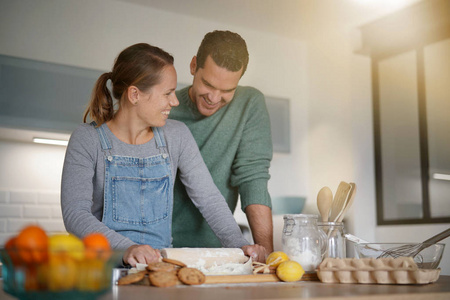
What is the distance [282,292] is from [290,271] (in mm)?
214

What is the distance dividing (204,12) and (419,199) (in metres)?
2.13

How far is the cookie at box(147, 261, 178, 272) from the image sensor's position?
3.02 feet

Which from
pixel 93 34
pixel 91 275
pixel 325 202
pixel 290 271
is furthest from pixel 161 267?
pixel 93 34

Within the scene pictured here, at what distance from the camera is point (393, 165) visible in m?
3.93

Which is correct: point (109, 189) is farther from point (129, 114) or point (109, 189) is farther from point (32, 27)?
point (32, 27)

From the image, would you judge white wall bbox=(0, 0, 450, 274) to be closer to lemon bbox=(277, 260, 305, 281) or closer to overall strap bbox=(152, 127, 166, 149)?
overall strap bbox=(152, 127, 166, 149)

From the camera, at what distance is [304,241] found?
3.67 feet

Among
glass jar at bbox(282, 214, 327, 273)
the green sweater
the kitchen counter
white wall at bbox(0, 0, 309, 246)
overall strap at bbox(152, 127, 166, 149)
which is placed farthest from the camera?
white wall at bbox(0, 0, 309, 246)

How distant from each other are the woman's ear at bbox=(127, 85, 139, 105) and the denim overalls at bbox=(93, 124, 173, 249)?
0.42ft

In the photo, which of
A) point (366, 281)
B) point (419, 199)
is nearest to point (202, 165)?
point (366, 281)

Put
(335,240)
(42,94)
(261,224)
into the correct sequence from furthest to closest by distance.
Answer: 1. (42,94)
2. (261,224)
3. (335,240)

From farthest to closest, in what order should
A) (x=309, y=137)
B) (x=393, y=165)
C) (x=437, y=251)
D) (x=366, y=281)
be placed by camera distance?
(x=309, y=137), (x=393, y=165), (x=437, y=251), (x=366, y=281)

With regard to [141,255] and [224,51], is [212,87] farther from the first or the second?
[141,255]

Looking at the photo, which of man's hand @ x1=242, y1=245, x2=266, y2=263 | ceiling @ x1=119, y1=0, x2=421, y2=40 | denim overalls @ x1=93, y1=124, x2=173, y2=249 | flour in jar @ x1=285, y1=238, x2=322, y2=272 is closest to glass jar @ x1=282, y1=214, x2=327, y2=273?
flour in jar @ x1=285, y1=238, x2=322, y2=272
